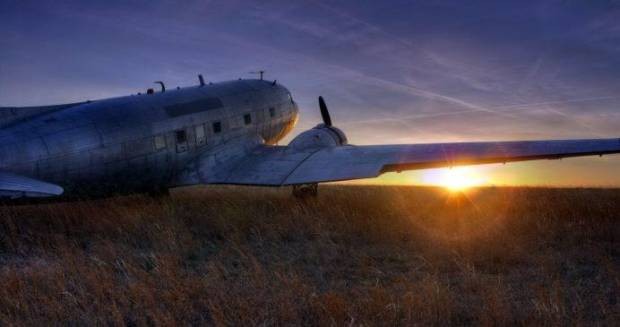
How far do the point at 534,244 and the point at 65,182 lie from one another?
394 inches

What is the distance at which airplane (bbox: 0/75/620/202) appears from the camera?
1141 cm

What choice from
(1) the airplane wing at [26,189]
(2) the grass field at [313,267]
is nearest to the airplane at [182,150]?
(1) the airplane wing at [26,189]

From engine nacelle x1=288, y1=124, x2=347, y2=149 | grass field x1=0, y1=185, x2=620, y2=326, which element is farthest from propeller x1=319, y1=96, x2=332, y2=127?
grass field x1=0, y1=185, x2=620, y2=326

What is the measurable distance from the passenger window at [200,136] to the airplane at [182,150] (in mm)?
29

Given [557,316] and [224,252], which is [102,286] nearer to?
[224,252]

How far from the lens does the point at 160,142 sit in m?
13.8

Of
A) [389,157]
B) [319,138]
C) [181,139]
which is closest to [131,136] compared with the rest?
[181,139]

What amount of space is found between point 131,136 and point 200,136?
94.8 inches

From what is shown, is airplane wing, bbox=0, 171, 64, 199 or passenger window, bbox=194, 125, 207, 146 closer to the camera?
airplane wing, bbox=0, 171, 64, 199

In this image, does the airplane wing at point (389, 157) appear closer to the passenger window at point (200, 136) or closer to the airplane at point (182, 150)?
the airplane at point (182, 150)

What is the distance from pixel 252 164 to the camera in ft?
49.2

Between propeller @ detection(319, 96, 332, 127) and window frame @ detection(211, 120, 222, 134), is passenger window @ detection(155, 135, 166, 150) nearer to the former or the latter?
window frame @ detection(211, 120, 222, 134)

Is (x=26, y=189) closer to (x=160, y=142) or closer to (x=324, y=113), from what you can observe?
(x=160, y=142)

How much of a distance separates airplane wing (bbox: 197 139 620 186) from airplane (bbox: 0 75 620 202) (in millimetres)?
25
